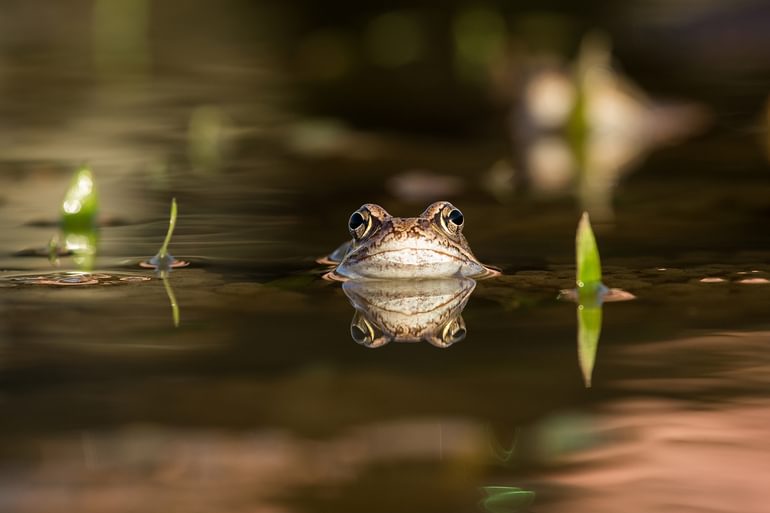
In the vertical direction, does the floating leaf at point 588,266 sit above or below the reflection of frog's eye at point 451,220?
below

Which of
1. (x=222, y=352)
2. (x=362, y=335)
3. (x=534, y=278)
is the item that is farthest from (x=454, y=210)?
(x=222, y=352)

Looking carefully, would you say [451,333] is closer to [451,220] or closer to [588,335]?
[588,335]

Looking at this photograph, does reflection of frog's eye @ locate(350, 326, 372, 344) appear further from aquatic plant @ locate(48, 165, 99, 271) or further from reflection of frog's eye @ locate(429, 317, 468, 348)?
aquatic plant @ locate(48, 165, 99, 271)

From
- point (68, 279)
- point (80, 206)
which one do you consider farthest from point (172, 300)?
point (80, 206)

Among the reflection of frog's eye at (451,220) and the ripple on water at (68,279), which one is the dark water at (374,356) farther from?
the reflection of frog's eye at (451,220)

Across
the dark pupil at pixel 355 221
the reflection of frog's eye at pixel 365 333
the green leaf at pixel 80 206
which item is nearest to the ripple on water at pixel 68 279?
the green leaf at pixel 80 206

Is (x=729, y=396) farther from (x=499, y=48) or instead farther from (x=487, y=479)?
(x=499, y=48)
